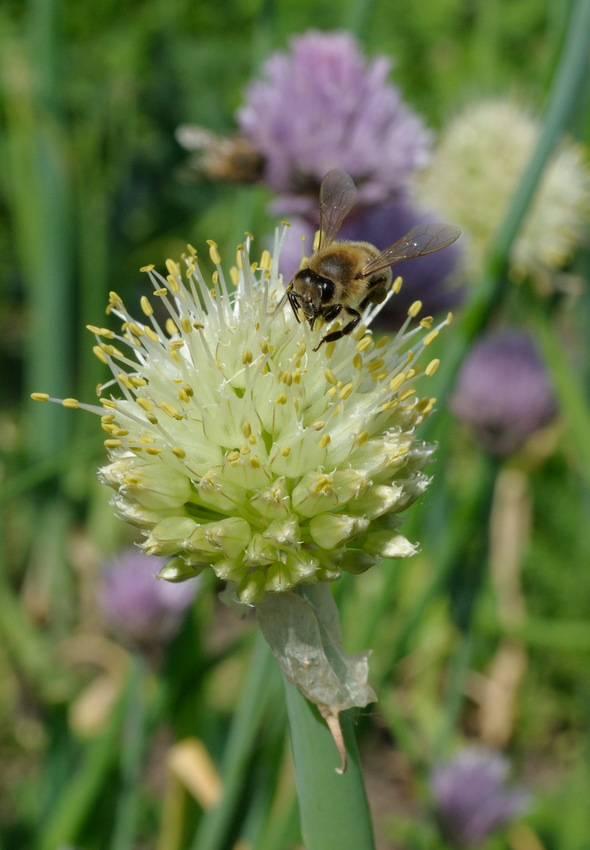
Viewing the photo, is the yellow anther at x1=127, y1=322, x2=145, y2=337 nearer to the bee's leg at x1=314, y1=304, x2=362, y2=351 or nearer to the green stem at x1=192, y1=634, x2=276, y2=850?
the bee's leg at x1=314, y1=304, x2=362, y2=351

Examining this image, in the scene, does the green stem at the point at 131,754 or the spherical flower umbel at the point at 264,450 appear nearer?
the spherical flower umbel at the point at 264,450

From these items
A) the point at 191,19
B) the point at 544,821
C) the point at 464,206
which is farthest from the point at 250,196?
the point at 191,19

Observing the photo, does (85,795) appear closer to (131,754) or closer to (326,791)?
(131,754)

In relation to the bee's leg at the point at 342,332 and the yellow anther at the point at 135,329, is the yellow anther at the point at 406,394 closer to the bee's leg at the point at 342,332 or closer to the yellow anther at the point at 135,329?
the bee's leg at the point at 342,332

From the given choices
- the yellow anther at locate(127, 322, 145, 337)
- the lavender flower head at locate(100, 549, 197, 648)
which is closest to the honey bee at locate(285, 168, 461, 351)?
the yellow anther at locate(127, 322, 145, 337)

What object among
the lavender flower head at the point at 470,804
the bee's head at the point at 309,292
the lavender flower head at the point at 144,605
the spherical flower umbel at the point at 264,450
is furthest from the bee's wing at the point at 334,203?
the lavender flower head at the point at 470,804
